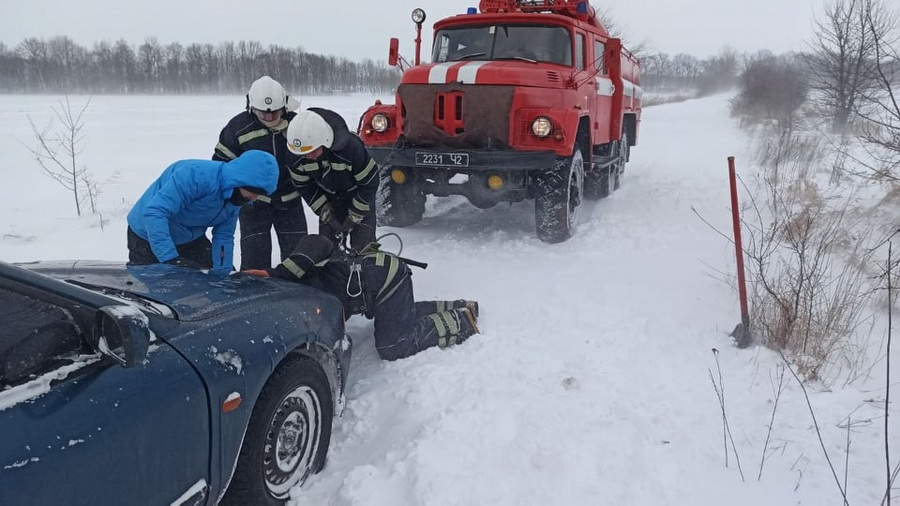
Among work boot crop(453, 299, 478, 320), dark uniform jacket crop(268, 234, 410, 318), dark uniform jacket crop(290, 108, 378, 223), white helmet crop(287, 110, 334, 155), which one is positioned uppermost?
white helmet crop(287, 110, 334, 155)

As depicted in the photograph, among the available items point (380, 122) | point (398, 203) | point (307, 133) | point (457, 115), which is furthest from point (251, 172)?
point (398, 203)

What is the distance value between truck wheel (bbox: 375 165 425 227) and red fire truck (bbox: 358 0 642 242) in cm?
1

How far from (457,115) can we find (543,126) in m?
0.90

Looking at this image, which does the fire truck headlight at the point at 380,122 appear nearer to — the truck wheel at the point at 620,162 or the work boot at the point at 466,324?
the work boot at the point at 466,324

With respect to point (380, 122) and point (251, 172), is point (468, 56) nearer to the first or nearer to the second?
point (380, 122)

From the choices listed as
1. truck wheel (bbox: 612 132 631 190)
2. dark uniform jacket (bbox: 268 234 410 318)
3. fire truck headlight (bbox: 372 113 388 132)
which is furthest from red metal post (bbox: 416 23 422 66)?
dark uniform jacket (bbox: 268 234 410 318)

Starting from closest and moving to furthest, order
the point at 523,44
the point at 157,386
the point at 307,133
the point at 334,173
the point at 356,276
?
the point at 157,386
the point at 356,276
the point at 307,133
the point at 334,173
the point at 523,44

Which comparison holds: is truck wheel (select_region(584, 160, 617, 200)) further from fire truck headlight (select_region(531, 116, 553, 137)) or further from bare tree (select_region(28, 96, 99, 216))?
bare tree (select_region(28, 96, 99, 216))

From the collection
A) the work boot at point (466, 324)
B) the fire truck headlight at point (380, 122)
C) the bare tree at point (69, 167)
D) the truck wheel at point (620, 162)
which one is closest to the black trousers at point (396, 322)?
the work boot at point (466, 324)

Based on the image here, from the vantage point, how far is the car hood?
235 cm

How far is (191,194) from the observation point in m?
3.74

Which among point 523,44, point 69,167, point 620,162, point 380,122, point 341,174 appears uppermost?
point 523,44

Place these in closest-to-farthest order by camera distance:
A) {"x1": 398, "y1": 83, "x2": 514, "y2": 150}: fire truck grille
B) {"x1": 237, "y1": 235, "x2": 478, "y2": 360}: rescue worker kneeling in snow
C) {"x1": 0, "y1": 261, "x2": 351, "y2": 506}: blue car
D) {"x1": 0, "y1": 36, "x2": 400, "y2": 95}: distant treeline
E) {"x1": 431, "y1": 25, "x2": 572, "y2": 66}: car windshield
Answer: {"x1": 0, "y1": 261, "x2": 351, "y2": 506}: blue car, {"x1": 237, "y1": 235, "x2": 478, "y2": 360}: rescue worker kneeling in snow, {"x1": 398, "y1": 83, "x2": 514, "y2": 150}: fire truck grille, {"x1": 431, "y1": 25, "x2": 572, "y2": 66}: car windshield, {"x1": 0, "y1": 36, "x2": 400, "y2": 95}: distant treeline

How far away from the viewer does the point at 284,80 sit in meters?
67.5
